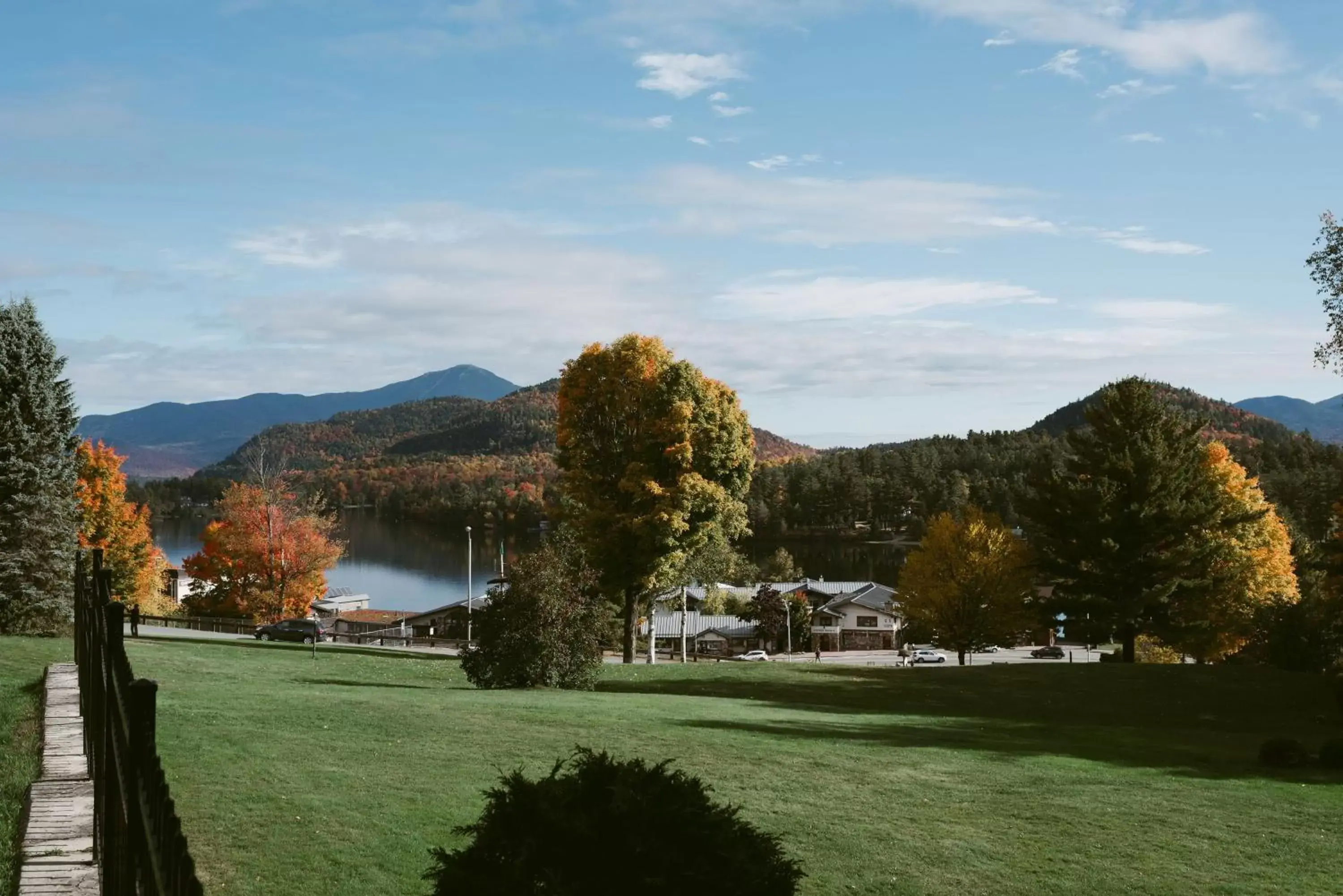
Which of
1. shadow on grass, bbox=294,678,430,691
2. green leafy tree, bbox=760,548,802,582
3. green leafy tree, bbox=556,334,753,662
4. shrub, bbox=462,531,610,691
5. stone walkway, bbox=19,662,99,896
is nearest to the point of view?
stone walkway, bbox=19,662,99,896

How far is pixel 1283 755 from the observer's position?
20.8m

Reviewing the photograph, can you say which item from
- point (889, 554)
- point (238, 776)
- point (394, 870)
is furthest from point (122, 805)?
point (889, 554)

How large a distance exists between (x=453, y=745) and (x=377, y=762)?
1.77m

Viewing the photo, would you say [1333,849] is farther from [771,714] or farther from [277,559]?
[277,559]

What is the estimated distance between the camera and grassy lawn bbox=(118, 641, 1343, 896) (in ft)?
36.3

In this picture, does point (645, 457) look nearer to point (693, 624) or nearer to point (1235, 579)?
point (1235, 579)

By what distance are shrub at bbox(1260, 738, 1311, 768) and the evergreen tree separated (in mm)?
19698

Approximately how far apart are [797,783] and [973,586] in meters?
31.9

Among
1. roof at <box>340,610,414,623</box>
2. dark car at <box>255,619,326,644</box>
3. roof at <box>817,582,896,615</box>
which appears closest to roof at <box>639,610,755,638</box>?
roof at <box>817,582,896,615</box>

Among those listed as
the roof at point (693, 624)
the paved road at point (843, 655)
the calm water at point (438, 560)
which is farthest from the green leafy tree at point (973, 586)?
the calm water at point (438, 560)

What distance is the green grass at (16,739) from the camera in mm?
8148

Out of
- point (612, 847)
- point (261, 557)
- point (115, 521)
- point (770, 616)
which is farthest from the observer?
point (770, 616)

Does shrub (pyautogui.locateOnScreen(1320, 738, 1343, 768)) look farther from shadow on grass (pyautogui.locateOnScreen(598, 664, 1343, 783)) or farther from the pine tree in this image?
the pine tree

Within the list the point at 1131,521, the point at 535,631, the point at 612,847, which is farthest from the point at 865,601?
the point at 612,847
